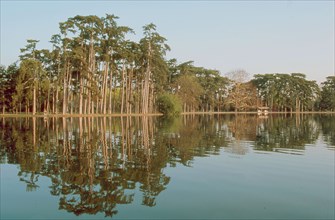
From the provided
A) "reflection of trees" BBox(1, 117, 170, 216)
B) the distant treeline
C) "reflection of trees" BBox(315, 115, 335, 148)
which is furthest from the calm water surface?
the distant treeline

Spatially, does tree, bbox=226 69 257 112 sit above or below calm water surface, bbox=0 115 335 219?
above

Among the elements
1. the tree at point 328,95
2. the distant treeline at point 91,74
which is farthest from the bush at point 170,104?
the tree at point 328,95

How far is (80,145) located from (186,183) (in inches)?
408

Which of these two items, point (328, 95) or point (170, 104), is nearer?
point (170, 104)

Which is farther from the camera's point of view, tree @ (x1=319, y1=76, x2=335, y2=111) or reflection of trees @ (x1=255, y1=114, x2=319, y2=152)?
tree @ (x1=319, y1=76, x2=335, y2=111)

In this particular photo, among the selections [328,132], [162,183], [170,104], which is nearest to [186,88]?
[170,104]

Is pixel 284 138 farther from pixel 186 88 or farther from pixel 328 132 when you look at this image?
pixel 186 88

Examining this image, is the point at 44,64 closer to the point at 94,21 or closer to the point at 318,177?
the point at 94,21

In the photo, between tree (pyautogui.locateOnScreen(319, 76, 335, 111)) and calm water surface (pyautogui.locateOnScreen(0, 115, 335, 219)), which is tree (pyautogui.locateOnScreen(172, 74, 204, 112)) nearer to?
tree (pyautogui.locateOnScreen(319, 76, 335, 111))

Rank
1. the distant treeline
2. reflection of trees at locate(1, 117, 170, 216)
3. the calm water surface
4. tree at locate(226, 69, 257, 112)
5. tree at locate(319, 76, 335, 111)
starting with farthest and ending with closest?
1. tree at locate(319, 76, 335, 111)
2. tree at locate(226, 69, 257, 112)
3. the distant treeline
4. reflection of trees at locate(1, 117, 170, 216)
5. the calm water surface

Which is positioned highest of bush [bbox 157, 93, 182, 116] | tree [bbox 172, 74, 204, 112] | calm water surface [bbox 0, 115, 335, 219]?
tree [bbox 172, 74, 204, 112]

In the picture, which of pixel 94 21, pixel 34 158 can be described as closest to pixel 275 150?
pixel 34 158

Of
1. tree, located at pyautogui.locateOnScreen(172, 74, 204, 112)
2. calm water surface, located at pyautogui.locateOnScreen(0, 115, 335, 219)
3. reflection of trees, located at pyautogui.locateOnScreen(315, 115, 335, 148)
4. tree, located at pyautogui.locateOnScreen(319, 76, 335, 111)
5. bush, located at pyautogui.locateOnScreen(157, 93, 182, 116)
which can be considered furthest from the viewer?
tree, located at pyautogui.locateOnScreen(319, 76, 335, 111)

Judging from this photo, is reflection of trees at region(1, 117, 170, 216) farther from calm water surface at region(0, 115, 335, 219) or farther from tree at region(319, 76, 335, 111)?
tree at region(319, 76, 335, 111)
